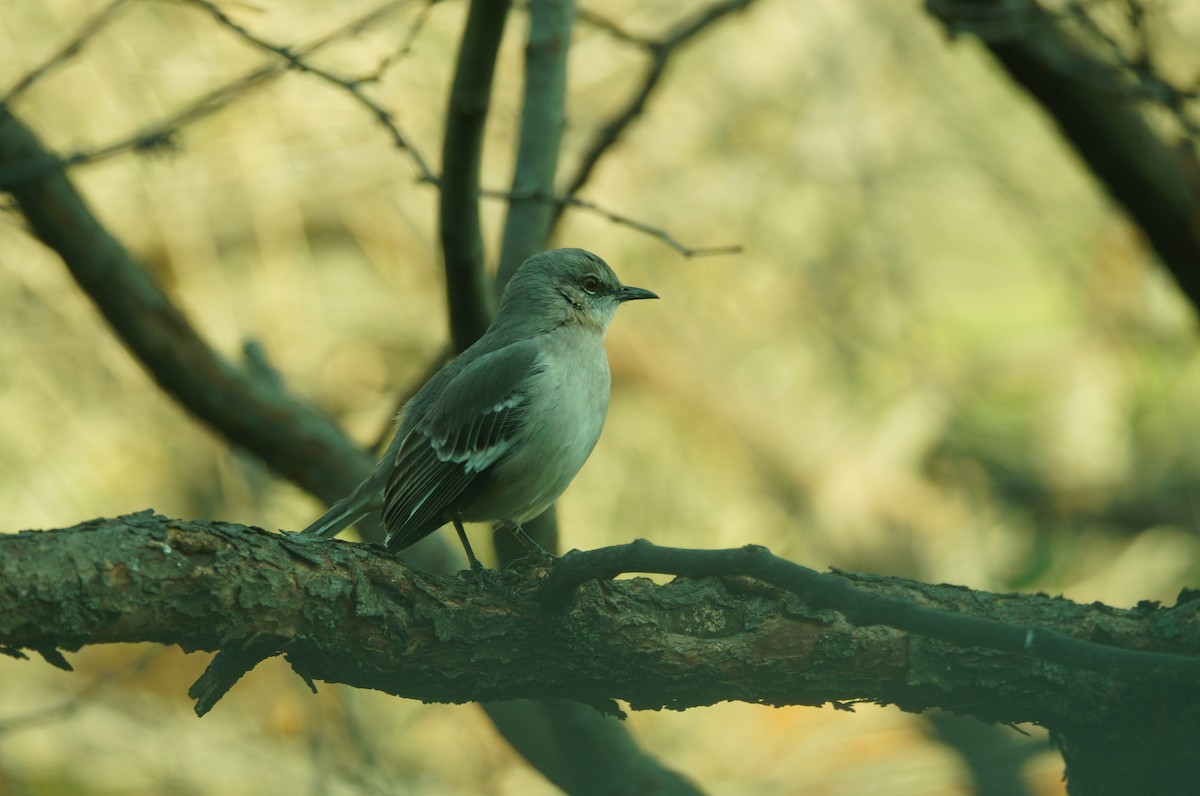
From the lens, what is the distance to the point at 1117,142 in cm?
563

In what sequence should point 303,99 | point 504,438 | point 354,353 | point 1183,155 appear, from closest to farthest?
point 504,438
point 1183,155
point 303,99
point 354,353

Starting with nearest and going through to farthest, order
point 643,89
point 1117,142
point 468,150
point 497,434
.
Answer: point 468,150 < point 497,434 < point 1117,142 < point 643,89

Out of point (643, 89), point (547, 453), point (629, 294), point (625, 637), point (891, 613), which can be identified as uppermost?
point (643, 89)

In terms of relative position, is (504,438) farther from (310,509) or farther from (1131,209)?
(310,509)

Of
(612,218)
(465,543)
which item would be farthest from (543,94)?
(465,543)

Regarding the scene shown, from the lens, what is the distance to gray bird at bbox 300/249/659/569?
462cm

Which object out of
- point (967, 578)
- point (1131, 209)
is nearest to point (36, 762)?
point (1131, 209)

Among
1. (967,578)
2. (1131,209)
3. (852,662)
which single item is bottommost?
(852,662)

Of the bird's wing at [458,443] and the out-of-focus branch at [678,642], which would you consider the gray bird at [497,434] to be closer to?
the bird's wing at [458,443]

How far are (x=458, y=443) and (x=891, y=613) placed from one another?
7.38 feet

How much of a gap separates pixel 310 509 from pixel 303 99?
3214 mm

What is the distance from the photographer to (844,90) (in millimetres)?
11078

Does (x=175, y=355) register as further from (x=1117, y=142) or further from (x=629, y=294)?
(x=1117, y=142)

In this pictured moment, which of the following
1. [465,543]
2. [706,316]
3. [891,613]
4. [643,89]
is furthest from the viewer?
[706,316]
